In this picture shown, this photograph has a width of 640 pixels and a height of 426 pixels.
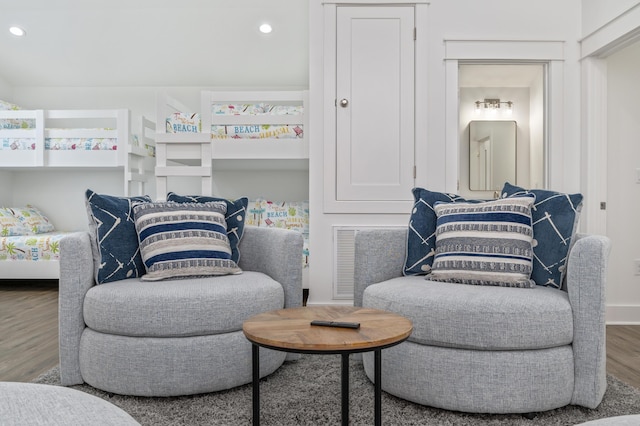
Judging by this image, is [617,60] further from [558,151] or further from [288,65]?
[288,65]

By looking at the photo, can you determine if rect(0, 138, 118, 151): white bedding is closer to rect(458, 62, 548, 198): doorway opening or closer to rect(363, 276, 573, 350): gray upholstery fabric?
rect(458, 62, 548, 198): doorway opening

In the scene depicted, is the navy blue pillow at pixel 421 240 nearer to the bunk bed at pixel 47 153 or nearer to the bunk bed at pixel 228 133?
the bunk bed at pixel 228 133

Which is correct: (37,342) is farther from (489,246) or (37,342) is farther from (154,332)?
(489,246)

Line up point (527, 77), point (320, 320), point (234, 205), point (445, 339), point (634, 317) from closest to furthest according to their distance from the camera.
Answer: point (320, 320)
point (445, 339)
point (234, 205)
point (634, 317)
point (527, 77)

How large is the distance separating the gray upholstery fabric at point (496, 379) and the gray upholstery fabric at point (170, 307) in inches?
26.4

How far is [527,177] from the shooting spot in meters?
3.28

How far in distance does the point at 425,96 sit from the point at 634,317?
195 centimetres

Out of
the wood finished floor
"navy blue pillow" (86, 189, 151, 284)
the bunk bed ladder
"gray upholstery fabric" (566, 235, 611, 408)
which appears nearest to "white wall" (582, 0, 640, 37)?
"gray upholstery fabric" (566, 235, 611, 408)

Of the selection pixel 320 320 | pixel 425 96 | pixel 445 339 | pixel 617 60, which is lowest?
pixel 445 339

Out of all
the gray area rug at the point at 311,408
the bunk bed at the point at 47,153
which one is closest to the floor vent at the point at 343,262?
the gray area rug at the point at 311,408

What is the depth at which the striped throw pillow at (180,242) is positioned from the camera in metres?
1.90

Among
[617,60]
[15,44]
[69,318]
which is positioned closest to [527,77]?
[617,60]

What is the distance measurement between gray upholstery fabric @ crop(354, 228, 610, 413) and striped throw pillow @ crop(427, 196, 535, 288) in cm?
16

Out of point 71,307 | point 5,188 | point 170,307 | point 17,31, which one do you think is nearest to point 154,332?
point 170,307
